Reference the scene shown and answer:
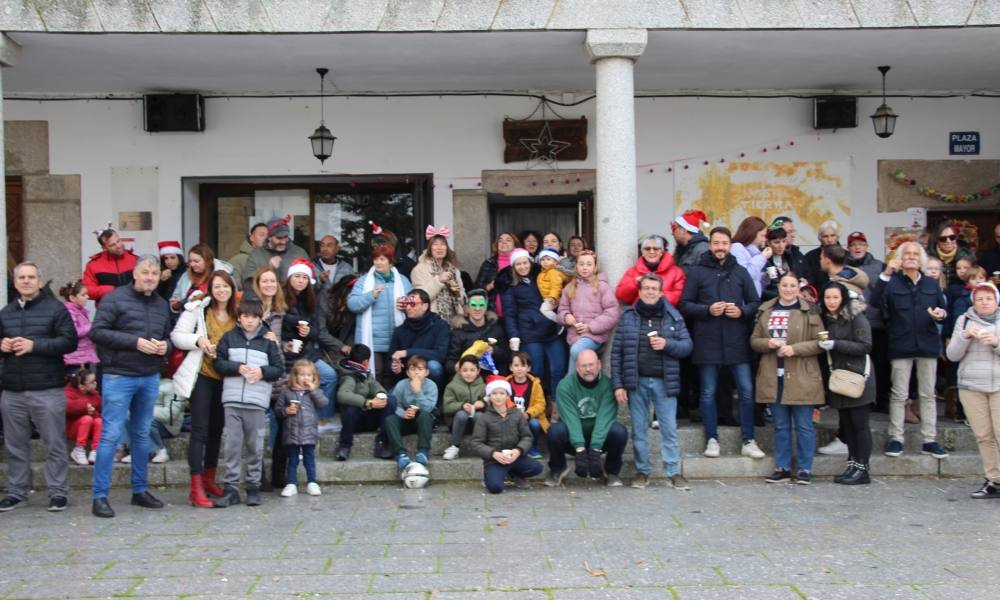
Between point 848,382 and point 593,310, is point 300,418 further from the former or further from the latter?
point 848,382

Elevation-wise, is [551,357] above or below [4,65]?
below

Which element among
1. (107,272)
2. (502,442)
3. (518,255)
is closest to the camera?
(502,442)

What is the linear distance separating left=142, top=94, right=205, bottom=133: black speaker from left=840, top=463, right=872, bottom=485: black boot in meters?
7.54

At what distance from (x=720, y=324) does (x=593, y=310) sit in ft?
3.43

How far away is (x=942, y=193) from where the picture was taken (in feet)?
39.7

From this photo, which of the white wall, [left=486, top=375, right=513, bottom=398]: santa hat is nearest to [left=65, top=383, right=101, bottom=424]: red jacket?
[left=486, top=375, right=513, bottom=398]: santa hat

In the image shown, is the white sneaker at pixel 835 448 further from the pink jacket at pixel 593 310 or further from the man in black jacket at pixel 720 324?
the pink jacket at pixel 593 310

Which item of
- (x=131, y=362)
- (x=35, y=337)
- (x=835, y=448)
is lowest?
(x=835, y=448)

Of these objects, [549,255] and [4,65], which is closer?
[4,65]

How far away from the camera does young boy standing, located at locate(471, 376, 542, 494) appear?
836 centimetres

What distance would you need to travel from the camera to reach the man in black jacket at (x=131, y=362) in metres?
7.78

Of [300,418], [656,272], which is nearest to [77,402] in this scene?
[300,418]

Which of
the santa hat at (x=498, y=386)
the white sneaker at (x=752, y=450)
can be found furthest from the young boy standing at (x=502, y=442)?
the white sneaker at (x=752, y=450)

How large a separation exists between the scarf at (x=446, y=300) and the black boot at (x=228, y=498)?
255 centimetres
